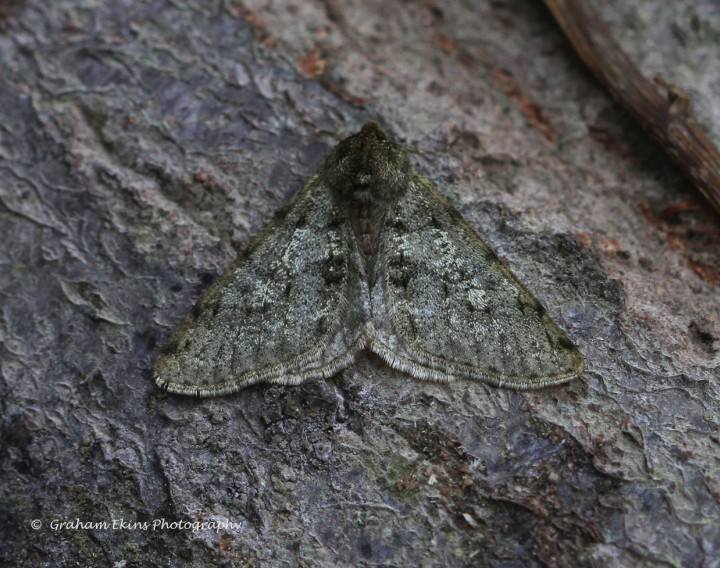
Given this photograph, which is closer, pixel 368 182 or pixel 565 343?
pixel 565 343

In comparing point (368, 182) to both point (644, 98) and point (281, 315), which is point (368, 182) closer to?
point (281, 315)

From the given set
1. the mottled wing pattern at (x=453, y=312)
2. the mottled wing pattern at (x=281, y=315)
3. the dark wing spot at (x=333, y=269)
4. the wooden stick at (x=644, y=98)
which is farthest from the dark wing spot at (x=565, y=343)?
the wooden stick at (x=644, y=98)

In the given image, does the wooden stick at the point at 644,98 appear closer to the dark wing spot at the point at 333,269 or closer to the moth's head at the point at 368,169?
the moth's head at the point at 368,169

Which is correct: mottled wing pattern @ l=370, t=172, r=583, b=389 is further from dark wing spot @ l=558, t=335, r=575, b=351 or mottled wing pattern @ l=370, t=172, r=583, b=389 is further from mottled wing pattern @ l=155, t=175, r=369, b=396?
mottled wing pattern @ l=155, t=175, r=369, b=396

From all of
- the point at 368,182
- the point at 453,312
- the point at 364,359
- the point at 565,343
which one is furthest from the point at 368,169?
the point at 565,343

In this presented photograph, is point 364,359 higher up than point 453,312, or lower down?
lower down

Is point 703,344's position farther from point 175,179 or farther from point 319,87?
point 175,179

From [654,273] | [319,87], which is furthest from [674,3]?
[319,87]
